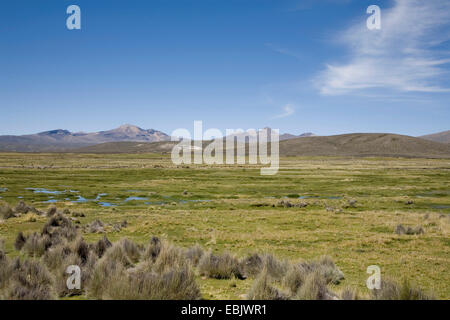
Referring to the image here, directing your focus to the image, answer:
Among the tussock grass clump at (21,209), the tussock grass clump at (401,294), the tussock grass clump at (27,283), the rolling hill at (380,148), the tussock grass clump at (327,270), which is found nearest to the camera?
the tussock grass clump at (27,283)

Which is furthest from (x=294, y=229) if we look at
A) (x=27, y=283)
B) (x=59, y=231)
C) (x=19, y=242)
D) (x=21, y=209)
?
(x=21, y=209)

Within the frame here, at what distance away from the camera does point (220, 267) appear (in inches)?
370

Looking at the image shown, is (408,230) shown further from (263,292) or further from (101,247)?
(101,247)

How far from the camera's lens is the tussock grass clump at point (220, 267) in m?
9.30

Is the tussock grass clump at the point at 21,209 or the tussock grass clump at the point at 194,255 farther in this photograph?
the tussock grass clump at the point at 21,209

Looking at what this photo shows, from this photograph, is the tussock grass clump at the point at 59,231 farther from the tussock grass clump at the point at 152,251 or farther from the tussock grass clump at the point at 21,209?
the tussock grass clump at the point at 21,209

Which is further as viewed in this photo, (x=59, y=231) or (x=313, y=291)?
(x=59, y=231)

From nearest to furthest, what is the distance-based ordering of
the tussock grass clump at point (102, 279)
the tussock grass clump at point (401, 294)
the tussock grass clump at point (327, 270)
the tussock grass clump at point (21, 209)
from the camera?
1. the tussock grass clump at point (401, 294)
2. the tussock grass clump at point (102, 279)
3. the tussock grass clump at point (327, 270)
4. the tussock grass clump at point (21, 209)

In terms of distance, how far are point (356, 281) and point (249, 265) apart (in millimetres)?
3372

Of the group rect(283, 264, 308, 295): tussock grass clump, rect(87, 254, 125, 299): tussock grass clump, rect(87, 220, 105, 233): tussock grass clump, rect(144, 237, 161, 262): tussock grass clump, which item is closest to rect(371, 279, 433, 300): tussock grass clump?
rect(283, 264, 308, 295): tussock grass clump

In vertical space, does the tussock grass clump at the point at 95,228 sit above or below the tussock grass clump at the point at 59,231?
below

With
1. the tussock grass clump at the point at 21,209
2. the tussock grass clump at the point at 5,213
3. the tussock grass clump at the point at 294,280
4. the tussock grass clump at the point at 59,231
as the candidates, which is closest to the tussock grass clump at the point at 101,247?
the tussock grass clump at the point at 59,231
